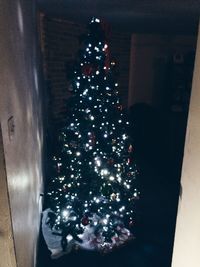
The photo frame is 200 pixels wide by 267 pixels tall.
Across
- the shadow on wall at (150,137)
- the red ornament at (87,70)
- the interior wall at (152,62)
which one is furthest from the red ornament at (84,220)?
Result: the interior wall at (152,62)

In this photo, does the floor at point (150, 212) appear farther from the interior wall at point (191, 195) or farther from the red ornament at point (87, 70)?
the red ornament at point (87, 70)

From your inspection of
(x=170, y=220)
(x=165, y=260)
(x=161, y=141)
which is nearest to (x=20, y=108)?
(x=165, y=260)

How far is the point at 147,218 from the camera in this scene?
3.20 m

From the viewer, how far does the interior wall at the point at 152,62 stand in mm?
5539

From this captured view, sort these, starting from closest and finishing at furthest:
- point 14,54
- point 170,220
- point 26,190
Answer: point 14,54 < point 26,190 < point 170,220

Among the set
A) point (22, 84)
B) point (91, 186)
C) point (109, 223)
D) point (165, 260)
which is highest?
point (22, 84)

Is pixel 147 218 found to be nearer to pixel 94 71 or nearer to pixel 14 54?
pixel 94 71

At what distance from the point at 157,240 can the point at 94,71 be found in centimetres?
183

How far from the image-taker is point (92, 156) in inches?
99.2

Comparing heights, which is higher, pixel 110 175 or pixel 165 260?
pixel 110 175

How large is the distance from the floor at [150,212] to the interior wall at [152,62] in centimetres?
112

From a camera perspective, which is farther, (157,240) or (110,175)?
(157,240)

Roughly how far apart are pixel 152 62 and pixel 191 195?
15.4 ft

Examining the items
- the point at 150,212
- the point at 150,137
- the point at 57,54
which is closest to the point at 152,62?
the point at 150,137
